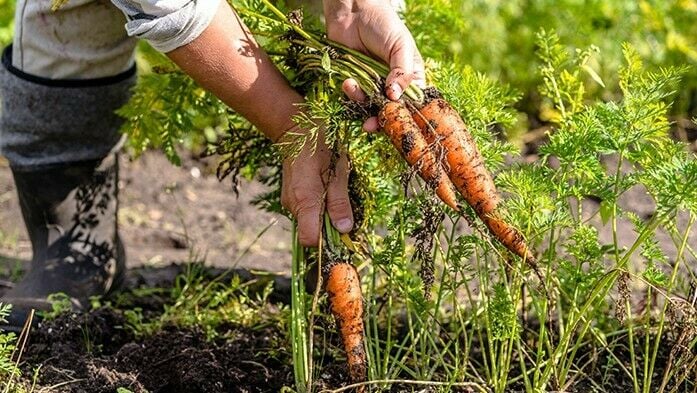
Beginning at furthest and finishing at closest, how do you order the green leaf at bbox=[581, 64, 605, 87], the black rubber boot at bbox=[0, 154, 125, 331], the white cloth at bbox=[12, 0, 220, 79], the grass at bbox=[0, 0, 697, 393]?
the black rubber boot at bbox=[0, 154, 125, 331]
the white cloth at bbox=[12, 0, 220, 79]
the green leaf at bbox=[581, 64, 605, 87]
the grass at bbox=[0, 0, 697, 393]

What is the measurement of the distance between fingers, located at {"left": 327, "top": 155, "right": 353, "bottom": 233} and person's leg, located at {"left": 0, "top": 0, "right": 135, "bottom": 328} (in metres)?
0.86

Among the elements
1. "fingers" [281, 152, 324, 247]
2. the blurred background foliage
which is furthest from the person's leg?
the blurred background foliage

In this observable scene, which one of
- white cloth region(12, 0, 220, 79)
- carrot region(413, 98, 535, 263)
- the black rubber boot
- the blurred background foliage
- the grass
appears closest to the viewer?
the grass

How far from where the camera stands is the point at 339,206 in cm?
221

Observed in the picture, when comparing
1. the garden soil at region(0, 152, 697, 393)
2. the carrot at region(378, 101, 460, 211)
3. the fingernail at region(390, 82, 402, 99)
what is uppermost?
the fingernail at region(390, 82, 402, 99)

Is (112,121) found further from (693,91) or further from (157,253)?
(693,91)

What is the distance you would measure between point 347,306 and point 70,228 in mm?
1077

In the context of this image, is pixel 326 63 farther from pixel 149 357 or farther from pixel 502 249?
pixel 149 357

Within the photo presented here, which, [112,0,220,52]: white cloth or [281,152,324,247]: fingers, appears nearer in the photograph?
[112,0,220,52]: white cloth

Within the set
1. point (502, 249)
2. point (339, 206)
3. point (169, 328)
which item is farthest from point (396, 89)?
point (169, 328)

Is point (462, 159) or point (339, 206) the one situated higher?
point (462, 159)

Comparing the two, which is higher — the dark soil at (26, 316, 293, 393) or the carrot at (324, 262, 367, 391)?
the carrot at (324, 262, 367, 391)

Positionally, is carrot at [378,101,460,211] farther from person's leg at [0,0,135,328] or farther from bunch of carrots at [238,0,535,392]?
person's leg at [0,0,135,328]

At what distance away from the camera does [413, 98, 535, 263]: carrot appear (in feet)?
7.00
